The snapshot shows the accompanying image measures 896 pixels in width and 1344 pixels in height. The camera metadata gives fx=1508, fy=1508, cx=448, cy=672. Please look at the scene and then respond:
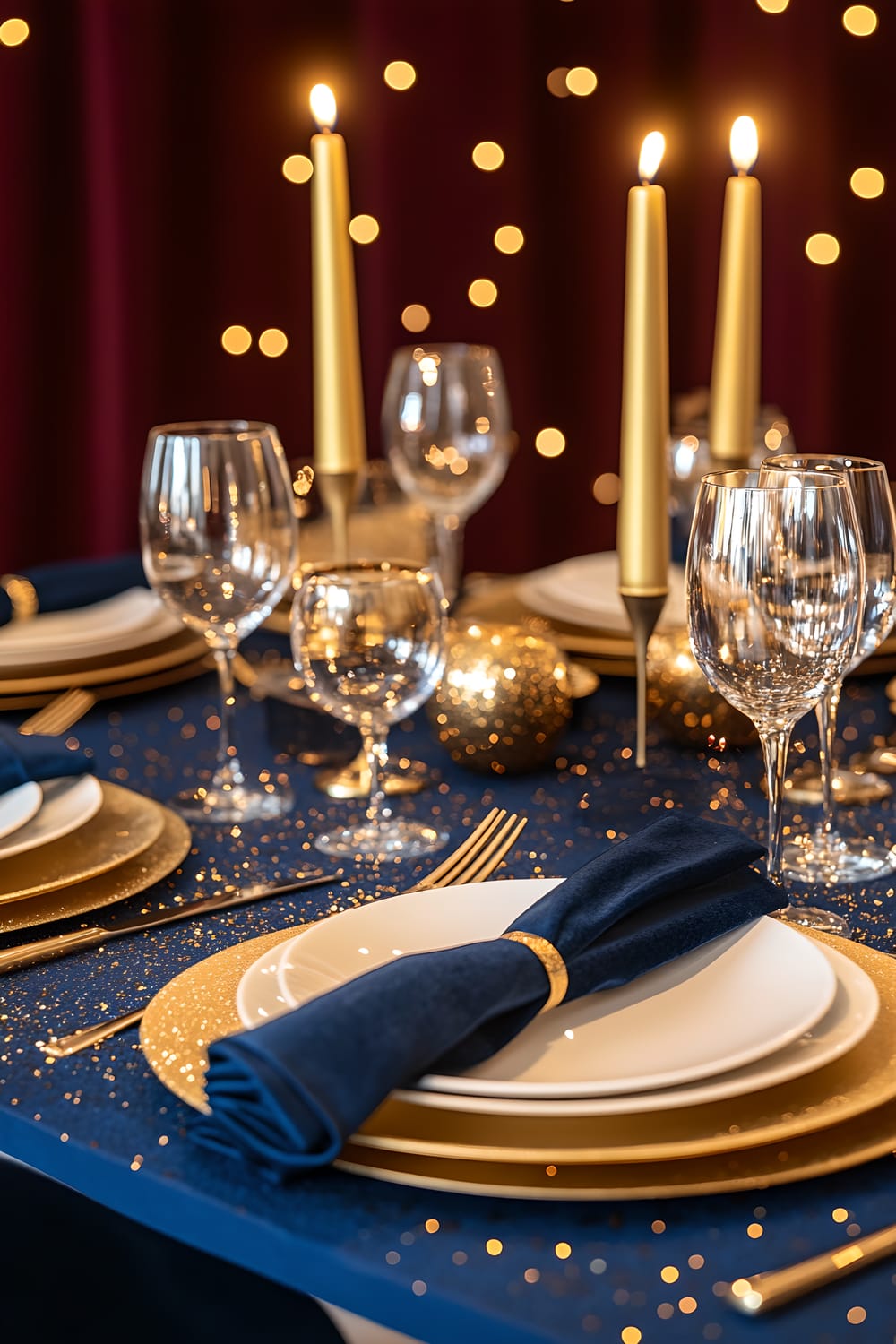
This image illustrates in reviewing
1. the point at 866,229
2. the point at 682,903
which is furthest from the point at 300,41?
the point at 682,903

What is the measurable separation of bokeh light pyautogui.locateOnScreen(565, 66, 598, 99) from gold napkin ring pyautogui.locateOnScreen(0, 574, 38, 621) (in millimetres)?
1895

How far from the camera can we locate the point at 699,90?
112 inches

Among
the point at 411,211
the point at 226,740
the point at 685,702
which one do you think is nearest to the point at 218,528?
the point at 226,740

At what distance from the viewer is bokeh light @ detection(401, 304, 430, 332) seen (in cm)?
298

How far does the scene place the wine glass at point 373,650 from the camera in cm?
95

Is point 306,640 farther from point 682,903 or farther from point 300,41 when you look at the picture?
point 300,41

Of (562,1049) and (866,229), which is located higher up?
(866,229)

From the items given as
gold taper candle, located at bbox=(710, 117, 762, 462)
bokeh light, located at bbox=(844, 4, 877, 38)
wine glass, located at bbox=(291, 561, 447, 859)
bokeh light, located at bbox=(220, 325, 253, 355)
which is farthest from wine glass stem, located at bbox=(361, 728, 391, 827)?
bokeh light, located at bbox=(844, 4, 877, 38)

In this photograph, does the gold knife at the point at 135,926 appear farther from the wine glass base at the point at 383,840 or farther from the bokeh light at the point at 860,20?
the bokeh light at the point at 860,20

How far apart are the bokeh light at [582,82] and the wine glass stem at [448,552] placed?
1626 mm

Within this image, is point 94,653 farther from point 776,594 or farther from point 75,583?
point 776,594

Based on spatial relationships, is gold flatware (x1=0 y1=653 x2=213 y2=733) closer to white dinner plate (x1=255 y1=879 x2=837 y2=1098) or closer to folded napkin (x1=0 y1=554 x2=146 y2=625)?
folded napkin (x1=0 y1=554 x2=146 y2=625)

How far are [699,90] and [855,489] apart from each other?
2189 millimetres

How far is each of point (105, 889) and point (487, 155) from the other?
2341 millimetres
